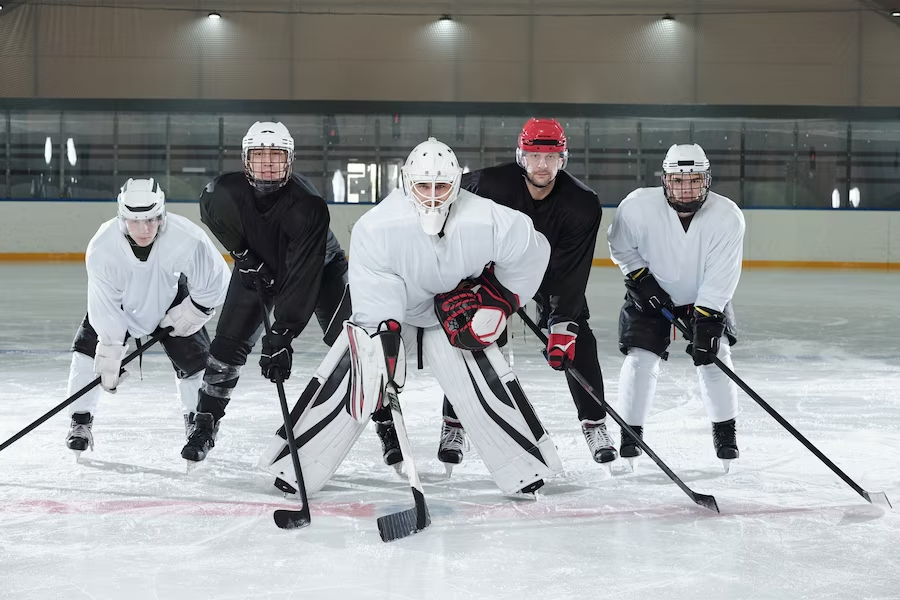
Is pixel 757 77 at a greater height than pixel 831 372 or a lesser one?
greater

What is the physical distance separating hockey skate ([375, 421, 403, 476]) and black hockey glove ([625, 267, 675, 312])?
837mm

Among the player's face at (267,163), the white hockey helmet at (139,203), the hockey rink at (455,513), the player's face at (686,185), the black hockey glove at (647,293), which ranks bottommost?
the hockey rink at (455,513)

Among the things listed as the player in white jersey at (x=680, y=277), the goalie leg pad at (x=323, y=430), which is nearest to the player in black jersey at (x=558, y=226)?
the player in white jersey at (x=680, y=277)

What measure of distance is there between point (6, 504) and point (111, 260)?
0.76 m

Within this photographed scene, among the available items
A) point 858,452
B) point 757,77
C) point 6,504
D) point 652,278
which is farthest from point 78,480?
point 757,77

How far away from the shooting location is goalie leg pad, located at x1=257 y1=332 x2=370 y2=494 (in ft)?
8.98

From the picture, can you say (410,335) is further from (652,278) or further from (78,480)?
(78,480)

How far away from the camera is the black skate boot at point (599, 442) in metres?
3.01

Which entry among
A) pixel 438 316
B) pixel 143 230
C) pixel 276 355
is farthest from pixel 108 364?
pixel 438 316

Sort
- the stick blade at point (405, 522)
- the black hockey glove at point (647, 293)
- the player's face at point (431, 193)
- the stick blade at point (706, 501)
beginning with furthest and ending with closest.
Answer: the black hockey glove at point (647, 293)
the stick blade at point (706, 501)
the player's face at point (431, 193)
the stick blade at point (405, 522)

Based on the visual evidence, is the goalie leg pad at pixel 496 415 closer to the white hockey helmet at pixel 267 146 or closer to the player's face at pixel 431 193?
the player's face at pixel 431 193

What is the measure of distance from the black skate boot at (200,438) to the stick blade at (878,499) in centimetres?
184

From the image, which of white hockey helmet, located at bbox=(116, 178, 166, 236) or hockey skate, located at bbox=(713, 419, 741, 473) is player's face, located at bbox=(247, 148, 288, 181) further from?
hockey skate, located at bbox=(713, 419, 741, 473)

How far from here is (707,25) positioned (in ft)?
43.6
